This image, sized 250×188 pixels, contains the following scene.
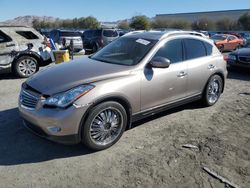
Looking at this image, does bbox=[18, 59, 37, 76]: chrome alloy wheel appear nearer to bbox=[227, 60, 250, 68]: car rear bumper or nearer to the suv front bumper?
the suv front bumper

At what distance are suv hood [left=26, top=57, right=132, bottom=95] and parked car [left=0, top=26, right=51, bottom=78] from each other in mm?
4681

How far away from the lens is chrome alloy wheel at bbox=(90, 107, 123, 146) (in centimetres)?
397

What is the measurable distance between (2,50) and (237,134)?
7.17 meters

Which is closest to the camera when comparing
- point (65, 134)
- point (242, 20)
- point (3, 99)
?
point (65, 134)

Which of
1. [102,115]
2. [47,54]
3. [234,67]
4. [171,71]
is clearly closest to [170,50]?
[171,71]

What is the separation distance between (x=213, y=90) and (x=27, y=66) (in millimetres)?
6018

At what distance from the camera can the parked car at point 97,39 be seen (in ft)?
59.1

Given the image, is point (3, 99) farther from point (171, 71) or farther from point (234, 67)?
point (234, 67)

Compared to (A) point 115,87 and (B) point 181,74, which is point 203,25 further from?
(A) point 115,87

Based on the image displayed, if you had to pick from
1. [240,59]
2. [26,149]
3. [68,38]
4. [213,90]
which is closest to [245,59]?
[240,59]

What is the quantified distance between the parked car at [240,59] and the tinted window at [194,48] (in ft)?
16.6

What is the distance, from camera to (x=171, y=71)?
15.9 ft

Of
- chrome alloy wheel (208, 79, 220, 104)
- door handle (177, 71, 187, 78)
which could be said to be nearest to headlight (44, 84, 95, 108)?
door handle (177, 71, 187, 78)

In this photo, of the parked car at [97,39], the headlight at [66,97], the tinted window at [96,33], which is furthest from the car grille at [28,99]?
the tinted window at [96,33]
